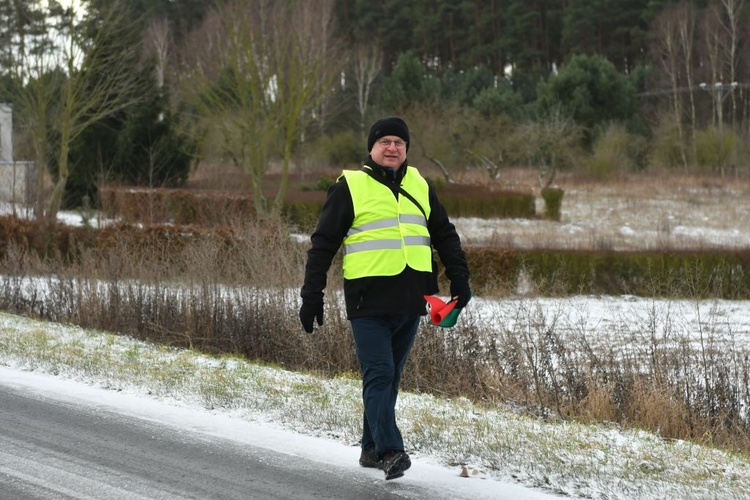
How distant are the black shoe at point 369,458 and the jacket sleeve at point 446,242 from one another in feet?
3.81

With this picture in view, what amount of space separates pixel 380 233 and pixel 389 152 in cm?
47

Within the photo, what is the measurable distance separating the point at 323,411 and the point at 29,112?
22.6 metres

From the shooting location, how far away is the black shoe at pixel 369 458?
21.9 feet

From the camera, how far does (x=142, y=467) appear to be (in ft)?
22.4

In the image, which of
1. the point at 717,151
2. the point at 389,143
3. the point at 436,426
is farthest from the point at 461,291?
the point at 717,151

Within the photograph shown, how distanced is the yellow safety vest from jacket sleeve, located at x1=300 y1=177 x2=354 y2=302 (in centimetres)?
5

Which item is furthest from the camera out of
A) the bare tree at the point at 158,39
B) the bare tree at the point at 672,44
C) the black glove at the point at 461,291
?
the bare tree at the point at 158,39

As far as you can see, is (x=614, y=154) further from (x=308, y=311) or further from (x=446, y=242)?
(x=308, y=311)

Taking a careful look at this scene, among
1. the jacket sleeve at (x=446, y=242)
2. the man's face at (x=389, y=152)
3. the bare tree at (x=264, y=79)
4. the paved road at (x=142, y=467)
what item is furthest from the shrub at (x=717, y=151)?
the man's face at (x=389, y=152)

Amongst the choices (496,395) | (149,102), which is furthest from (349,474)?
(149,102)

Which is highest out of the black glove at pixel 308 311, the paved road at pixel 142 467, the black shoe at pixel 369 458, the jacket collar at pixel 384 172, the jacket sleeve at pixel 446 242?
the jacket collar at pixel 384 172

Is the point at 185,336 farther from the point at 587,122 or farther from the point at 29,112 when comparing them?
the point at 587,122

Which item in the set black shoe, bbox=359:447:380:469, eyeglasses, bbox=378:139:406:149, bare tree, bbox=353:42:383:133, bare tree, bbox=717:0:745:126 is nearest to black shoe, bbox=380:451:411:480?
black shoe, bbox=359:447:380:469

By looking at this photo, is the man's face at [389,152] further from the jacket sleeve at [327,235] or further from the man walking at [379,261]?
the jacket sleeve at [327,235]
